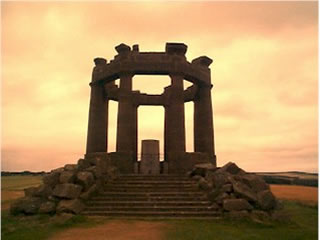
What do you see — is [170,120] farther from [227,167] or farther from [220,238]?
[220,238]

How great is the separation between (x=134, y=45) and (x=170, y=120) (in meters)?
7.25

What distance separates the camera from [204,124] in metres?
28.2

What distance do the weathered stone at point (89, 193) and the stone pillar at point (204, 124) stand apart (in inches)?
534

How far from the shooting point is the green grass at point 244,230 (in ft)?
36.0

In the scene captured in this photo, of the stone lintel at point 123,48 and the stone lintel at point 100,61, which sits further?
the stone lintel at point 100,61

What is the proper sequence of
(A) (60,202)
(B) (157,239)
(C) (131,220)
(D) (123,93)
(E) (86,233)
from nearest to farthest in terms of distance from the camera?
1. (B) (157,239)
2. (E) (86,233)
3. (C) (131,220)
4. (A) (60,202)
5. (D) (123,93)

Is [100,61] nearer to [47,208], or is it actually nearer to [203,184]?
[203,184]

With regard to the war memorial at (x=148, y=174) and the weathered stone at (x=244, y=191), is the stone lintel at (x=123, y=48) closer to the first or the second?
the war memorial at (x=148, y=174)

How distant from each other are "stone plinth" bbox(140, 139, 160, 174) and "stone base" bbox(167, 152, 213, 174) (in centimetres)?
216

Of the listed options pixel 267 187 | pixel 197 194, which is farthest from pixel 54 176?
pixel 267 187

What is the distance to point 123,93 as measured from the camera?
24781 millimetres

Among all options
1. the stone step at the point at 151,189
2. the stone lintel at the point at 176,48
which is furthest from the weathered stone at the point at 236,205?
the stone lintel at the point at 176,48

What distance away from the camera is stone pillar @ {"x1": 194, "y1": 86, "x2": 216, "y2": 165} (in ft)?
92.2

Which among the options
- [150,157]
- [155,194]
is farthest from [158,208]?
[150,157]
